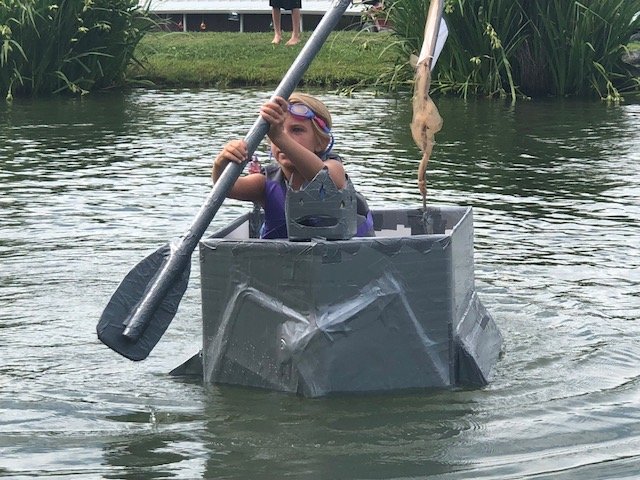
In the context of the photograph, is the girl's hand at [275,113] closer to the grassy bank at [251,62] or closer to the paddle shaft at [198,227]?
the paddle shaft at [198,227]

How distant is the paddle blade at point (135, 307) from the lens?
17.7ft

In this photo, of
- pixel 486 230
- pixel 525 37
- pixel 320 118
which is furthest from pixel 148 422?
pixel 525 37

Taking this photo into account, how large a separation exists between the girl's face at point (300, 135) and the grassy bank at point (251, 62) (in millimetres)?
11244

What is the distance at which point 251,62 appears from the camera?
18.5 m

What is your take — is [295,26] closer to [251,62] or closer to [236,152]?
[251,62]

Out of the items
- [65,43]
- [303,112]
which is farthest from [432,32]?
[65,43]

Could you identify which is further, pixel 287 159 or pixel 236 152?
pixel 287 159

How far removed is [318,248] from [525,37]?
1067 centimetres

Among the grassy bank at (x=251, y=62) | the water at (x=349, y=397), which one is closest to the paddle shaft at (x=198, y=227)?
the water at (x=349, y=397)

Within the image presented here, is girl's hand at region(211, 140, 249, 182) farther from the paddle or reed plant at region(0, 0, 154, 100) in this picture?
reed plant at region(0, 0, 154, 100)

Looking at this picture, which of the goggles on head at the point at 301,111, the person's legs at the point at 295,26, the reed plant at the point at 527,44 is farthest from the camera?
the person's legs at the point at 295,26

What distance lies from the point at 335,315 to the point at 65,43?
11.8m

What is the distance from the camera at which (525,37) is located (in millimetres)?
15336

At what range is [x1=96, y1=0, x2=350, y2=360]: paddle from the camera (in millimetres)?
5328
